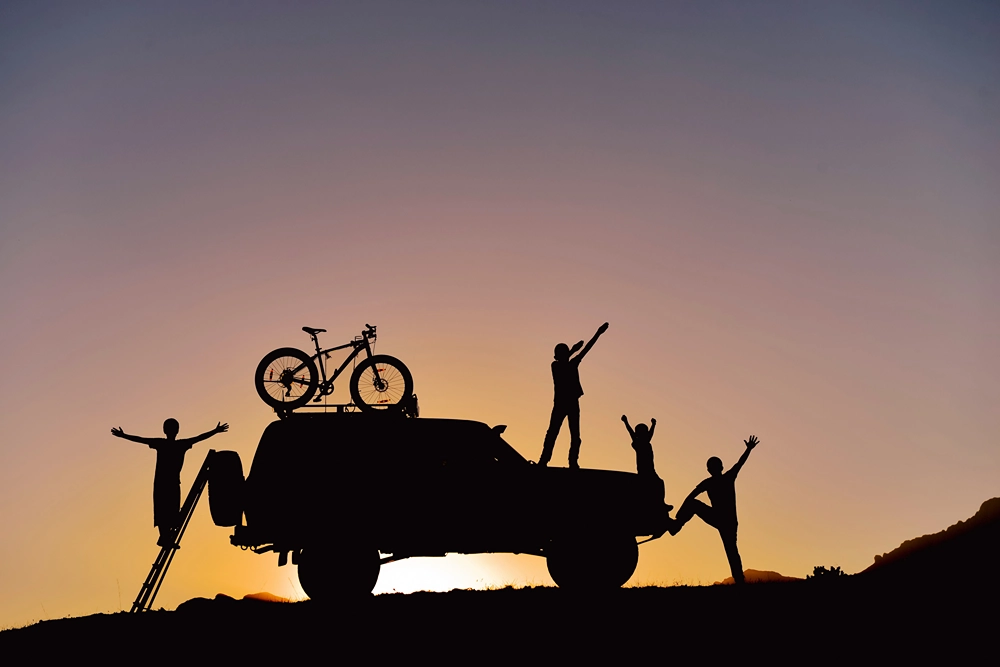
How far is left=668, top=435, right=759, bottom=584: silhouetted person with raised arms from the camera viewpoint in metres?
13.5

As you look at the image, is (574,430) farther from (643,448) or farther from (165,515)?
(165,515)

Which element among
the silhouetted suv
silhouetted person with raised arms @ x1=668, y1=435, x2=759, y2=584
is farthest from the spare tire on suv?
silhouetted person with raised arms @ x1=668, y1=435, x2=759, y2=584

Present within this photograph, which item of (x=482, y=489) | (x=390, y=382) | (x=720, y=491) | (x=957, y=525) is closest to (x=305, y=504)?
(x=482, y=489)

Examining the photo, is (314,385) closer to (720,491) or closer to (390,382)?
(390,382)

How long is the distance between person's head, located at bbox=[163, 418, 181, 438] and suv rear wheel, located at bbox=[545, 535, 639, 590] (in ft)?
18.4

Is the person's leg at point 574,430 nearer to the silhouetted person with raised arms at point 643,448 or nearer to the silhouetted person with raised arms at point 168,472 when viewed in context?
the silhouetted person with raised arms at point 643,448

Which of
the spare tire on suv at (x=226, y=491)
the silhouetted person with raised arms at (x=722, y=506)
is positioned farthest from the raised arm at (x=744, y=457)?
the spare tire on suv at (x=226, y=491)

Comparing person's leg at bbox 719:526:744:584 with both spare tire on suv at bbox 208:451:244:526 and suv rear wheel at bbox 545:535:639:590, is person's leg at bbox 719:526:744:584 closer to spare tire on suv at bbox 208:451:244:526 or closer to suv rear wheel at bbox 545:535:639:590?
suv rear wheel at bbox 545:535:639:590

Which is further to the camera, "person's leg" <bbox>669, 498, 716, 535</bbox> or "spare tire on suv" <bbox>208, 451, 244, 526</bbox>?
"person's leg" <bbox>669, 498, 716, 535</bbox>

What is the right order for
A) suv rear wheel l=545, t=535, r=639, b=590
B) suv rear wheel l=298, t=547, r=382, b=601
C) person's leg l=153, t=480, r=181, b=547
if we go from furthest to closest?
person's leg l=153, t=480, r=181, b=547 < suv rear wheel l=545, t=535, r=639, b=590 < suv rear wheel l=298, t=547, r=382, b=601

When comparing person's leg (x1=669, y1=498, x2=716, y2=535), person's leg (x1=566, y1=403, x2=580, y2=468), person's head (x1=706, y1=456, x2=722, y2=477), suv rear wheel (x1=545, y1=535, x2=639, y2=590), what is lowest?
suv rear wheel (x1=545, y1=535, x2=639, y2=590)

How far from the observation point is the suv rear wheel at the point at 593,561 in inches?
478

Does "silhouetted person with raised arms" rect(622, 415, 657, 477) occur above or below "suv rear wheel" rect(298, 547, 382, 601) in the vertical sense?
above

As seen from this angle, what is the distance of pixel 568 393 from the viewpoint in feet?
48.1
